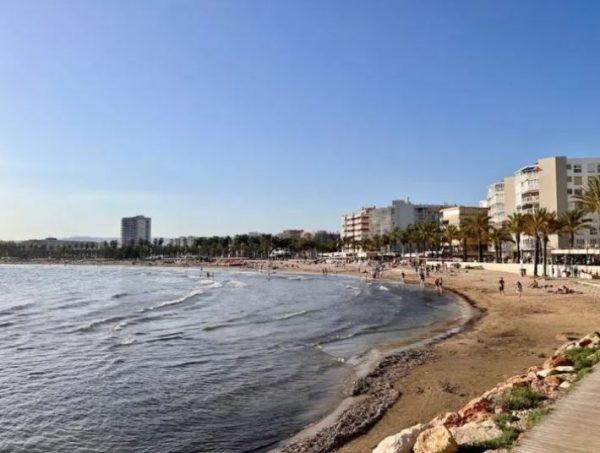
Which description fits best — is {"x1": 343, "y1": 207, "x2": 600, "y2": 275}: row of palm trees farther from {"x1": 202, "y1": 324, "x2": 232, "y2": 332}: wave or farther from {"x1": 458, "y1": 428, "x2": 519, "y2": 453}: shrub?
{"x1": 458, "y1": 428, "x2": 519, "y2": 453}: shrub

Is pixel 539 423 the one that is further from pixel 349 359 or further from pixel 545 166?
pixel 545 166

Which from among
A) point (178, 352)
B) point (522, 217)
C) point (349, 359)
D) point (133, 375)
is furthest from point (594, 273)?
point (133, 375)

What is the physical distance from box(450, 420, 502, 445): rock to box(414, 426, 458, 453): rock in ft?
1.86

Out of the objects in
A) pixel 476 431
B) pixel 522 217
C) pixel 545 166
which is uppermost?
pixel 545 166

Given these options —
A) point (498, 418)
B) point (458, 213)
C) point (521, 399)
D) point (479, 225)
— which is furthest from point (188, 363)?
point (458, 213)

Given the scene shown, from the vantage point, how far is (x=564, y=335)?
24.3 meters

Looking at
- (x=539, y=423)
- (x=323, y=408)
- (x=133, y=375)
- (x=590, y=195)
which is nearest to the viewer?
(x=539, y=423)

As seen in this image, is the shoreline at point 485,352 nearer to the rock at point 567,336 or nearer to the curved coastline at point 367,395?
the rock at point 567,336

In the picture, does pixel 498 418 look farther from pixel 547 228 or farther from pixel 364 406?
pixel 547 228

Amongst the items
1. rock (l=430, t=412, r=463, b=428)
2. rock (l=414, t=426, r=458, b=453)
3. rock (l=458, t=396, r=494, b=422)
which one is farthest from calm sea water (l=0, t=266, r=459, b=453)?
rock (l=414, t=426, r=458, b=453)

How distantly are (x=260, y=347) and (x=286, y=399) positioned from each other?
29.0 feet

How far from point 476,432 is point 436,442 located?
1.28 m

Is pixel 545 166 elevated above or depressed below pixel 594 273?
above

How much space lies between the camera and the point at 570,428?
8789mm
